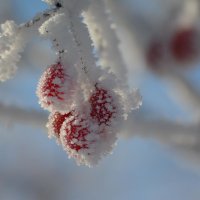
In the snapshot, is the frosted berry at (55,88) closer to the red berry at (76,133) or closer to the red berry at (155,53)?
the red berry at (76,133)

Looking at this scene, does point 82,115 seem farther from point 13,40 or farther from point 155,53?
point 155,53

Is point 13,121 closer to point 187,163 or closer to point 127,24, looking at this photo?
point 127,24

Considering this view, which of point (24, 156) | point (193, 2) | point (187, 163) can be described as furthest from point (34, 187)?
point (193, 2)

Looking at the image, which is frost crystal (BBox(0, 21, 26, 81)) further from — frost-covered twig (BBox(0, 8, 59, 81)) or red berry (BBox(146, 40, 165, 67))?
red berry (BBox(146, 40, 165, 67))

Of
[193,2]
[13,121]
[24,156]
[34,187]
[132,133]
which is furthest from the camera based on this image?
[24,156]

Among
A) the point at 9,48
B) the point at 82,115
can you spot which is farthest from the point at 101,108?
the point at 9,48
